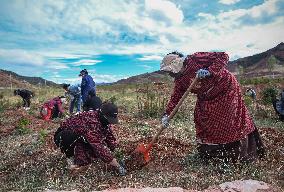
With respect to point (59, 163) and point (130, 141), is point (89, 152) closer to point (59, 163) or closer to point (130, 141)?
point (59, 163)

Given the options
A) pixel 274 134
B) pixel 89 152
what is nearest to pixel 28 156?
pixel 89 152

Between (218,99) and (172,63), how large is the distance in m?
0.73

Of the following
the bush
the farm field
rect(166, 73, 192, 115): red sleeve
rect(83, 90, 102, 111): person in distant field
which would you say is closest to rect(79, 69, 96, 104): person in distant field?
rect(83, 90, 102, 111): person in distant field

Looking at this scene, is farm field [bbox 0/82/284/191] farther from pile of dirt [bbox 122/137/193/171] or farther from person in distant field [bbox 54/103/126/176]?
person in distant field [bbox 54/103/126/176]

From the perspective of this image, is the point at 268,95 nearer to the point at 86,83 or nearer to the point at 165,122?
the point at 86,83

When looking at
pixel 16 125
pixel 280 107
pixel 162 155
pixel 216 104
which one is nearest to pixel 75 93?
pixel 16 125

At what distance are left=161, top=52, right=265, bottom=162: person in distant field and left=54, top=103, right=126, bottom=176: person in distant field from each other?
0.75 m

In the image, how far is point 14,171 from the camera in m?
6.26

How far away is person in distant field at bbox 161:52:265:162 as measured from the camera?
5488 mm

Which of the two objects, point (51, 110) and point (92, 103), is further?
point (51, 110)

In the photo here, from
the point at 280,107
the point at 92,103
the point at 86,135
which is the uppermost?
the point at 92,103

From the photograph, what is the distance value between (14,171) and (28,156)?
28.4 inches

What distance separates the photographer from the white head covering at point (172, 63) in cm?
546

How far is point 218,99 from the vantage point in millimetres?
5559
